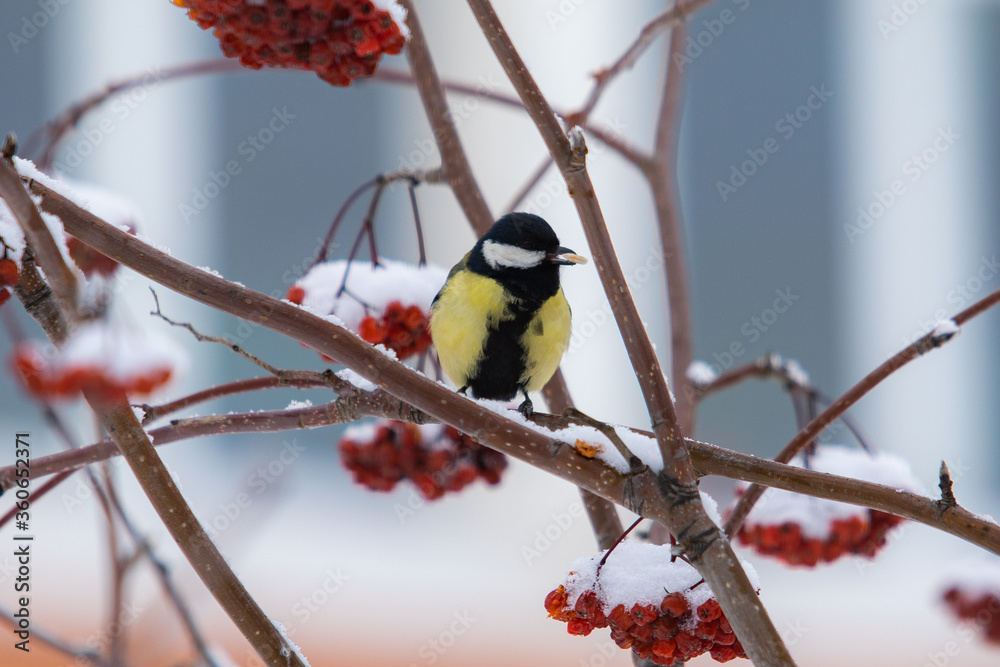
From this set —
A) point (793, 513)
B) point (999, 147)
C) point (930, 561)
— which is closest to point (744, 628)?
point (793, 513)

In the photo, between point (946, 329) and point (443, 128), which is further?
point (443, 128)

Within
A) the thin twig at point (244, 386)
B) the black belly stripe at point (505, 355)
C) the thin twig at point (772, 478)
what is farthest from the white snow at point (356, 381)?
the black belly stripe at point (505, 355)

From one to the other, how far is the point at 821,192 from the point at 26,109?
2066 mm

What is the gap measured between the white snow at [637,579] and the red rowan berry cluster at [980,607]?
1.62 feet

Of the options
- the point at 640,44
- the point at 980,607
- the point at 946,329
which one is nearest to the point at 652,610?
the point at 946,329

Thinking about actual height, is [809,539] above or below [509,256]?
below

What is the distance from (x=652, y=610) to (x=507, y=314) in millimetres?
448

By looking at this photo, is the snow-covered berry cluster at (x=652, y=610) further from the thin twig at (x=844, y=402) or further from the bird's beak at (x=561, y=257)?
the bird's beak at (x=561, y=257)

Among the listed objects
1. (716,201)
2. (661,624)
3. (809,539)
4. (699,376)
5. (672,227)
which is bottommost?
(661,624)

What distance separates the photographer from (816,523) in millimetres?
723

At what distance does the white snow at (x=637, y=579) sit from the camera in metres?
0.43

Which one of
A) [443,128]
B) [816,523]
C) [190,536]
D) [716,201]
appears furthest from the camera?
[716,201]

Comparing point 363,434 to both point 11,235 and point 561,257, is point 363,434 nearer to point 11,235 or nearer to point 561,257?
point 561,257

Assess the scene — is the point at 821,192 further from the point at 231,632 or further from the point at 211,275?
the point at 211,275
